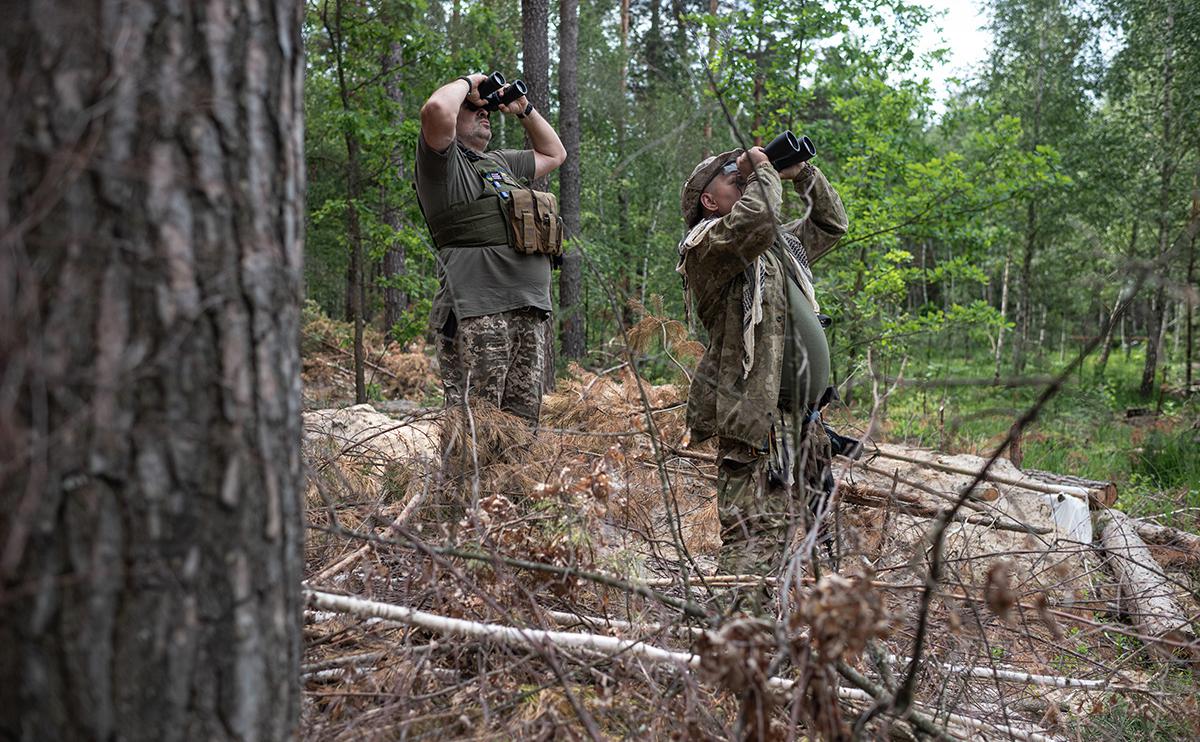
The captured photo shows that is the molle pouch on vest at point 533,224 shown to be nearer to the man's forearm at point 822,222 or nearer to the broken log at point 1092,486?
the man's forearm at point 822,222

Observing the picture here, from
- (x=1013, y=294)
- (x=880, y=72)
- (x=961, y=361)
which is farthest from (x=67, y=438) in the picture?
(x=1013, y=294)

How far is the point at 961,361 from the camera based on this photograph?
22.0m

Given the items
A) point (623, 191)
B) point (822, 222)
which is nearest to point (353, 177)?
point (822, 222)


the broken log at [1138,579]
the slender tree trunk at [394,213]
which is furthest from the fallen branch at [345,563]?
the slender tree trunk at [394,213]

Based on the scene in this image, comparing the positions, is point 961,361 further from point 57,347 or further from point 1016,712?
point 57,347

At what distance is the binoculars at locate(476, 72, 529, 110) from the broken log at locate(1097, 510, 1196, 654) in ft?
10.7

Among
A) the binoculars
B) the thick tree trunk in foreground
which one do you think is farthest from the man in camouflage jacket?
the thick tree trunk in foreground

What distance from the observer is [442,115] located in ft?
11.5

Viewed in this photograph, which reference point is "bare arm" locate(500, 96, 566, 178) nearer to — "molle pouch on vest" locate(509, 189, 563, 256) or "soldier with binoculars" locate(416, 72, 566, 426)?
"soldier with binoculars" locate(416, 72, 566, 426)

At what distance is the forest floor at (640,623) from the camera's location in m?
1.72

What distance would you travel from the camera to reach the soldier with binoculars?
3896 mm

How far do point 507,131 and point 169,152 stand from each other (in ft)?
55.4

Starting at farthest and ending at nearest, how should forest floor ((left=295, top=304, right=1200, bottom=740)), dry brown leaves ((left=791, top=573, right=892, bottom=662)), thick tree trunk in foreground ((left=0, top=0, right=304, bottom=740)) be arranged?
forest floor ((left=295, top=304, right=1200, bottom=740)), dry brown leaves ((left=791, top=573, right=892, bottom=662)), thick tree trunk in foreground ((left=0, top=0, right=304, bottom=740))

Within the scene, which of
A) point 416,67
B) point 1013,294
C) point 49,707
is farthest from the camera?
point 1013,294
